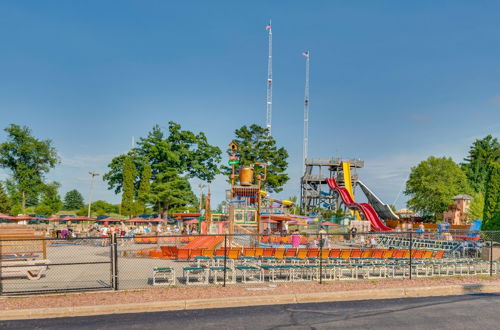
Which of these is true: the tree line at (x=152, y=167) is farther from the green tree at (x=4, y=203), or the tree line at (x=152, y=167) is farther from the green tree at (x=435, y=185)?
the green tree at (x=435, y=185)

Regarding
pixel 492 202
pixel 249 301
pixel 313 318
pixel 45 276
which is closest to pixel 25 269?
pixel 45 276

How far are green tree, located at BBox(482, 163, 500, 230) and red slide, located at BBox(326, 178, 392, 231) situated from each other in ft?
57.2

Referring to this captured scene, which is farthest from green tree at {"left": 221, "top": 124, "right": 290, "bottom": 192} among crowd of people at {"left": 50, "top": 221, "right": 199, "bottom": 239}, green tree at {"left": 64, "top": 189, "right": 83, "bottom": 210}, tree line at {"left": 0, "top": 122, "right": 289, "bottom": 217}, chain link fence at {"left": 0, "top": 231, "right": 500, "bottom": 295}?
green tree at {"left": 64, "top": 189, "right": 83, "bottom": 210}

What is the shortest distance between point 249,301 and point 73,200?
137 metres

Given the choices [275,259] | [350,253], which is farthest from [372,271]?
→ [275,259]

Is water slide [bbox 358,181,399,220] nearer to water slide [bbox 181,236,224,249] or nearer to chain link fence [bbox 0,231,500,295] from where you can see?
water slide [bbox 181,236,224,249]

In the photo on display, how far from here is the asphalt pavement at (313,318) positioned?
868 cm

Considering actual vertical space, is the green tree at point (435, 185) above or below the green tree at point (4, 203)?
above

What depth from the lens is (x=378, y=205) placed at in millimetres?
67062

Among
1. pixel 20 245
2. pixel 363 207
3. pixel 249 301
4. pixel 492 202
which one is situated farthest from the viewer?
pixel 363 207

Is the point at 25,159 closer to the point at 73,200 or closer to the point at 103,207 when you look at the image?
the point at 103,207

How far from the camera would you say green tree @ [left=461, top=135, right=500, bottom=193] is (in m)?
74.6

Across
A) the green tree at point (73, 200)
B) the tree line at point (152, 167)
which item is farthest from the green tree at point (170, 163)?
the green tree at point (73, 200)

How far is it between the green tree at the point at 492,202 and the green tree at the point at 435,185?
2996cm
